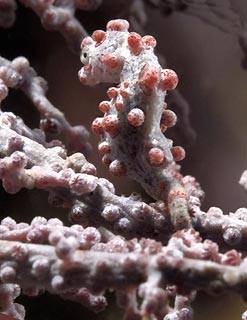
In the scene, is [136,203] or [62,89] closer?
[136,203]

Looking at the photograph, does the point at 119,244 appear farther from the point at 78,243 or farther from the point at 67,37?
the point at 67,37

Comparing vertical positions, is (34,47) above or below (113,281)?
above

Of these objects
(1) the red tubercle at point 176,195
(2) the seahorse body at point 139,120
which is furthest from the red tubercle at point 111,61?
(1) the red tubercle at point 176,195

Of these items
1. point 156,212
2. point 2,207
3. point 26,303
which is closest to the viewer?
point 156,212

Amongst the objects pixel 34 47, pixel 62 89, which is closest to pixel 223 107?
pixel 62 89

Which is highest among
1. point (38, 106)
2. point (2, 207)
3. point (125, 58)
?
point (38, 106)

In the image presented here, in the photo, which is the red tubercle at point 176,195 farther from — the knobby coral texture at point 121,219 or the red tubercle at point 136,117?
the red tubercle at point 136,117

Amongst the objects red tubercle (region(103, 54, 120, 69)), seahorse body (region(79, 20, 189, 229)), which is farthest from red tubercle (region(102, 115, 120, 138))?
red tubercle (region(103, 54, 120, 69))

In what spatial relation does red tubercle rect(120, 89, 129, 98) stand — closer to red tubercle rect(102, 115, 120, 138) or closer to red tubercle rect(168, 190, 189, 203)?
red tubercle rect(102, 115, 120, 138)
